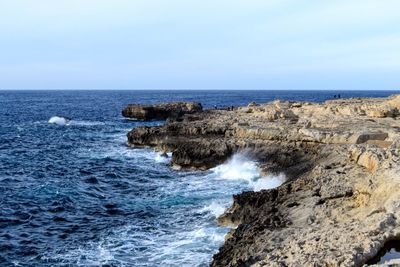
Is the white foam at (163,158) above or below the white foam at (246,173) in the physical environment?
below

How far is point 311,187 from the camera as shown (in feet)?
79.2

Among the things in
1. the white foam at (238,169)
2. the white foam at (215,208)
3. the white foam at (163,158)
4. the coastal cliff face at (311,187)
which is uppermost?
the coastal cliff face at (311,187)

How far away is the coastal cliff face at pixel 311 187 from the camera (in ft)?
52.9

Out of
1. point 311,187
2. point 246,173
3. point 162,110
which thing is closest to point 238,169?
point 246,173

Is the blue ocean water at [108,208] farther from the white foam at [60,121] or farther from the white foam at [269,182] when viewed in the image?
the white foam at [60,121]

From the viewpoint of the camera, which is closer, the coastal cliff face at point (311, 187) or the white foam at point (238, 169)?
the coastal cliff face at point (311, 187)

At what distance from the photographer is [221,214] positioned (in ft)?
84.7

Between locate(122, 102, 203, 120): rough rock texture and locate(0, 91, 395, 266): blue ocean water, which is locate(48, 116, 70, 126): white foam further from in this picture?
locate(0, 91, 395, 266): blue ocean water

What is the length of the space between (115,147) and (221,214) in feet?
101

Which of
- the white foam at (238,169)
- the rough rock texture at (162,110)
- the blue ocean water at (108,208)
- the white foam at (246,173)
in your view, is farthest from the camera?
the rough rock texture at (162,110)

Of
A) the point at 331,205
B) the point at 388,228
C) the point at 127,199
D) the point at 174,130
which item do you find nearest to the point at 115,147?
the point at 174,130

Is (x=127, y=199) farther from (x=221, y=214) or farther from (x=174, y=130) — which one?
(x=174, y=130)

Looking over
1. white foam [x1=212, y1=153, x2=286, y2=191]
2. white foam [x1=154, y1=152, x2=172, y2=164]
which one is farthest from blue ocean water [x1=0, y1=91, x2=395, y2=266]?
white foam [x1=154, y1=152, x2=172, y2=164]

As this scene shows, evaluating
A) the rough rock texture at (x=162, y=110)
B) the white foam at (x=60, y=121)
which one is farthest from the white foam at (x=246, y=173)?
the white foam at (x=60, y=121)
